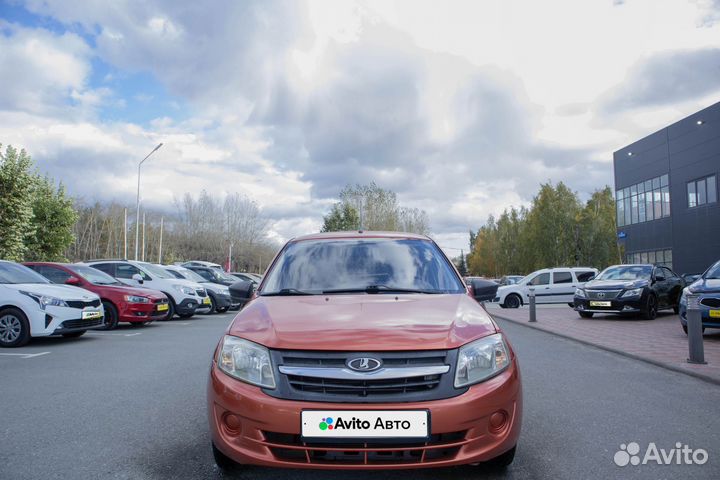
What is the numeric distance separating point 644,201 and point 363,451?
44.6m

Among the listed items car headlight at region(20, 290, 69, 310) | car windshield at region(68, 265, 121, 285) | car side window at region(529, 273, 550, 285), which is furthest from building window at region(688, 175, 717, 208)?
car headlight at region(20, 290, 69, 310)

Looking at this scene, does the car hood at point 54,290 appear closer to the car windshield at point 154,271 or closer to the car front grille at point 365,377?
the car windshield at point 154,271

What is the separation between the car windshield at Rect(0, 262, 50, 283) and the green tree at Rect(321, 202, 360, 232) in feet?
179

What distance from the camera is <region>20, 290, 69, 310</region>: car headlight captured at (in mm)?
9242

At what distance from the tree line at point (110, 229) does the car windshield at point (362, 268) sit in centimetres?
2287

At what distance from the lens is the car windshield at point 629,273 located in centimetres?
1584

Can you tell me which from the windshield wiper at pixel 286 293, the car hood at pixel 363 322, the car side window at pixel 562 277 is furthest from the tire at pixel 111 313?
the car side window at pixel 562 277

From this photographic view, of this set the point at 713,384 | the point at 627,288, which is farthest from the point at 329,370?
the point at 627,288

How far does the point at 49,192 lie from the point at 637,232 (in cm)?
3957

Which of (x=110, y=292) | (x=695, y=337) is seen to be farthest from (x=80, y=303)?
(x=695, y=337)

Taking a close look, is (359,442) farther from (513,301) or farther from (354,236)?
(513,301)

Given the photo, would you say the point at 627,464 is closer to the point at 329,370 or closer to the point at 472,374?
the point at 472,374

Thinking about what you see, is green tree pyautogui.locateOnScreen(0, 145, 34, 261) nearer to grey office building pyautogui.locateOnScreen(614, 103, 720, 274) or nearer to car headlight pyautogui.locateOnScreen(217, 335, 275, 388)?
car headlight pyautogui.locateOnScreen(217, 335, 275, 388)

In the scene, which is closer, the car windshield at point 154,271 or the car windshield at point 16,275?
the car windshield at point 16,275
